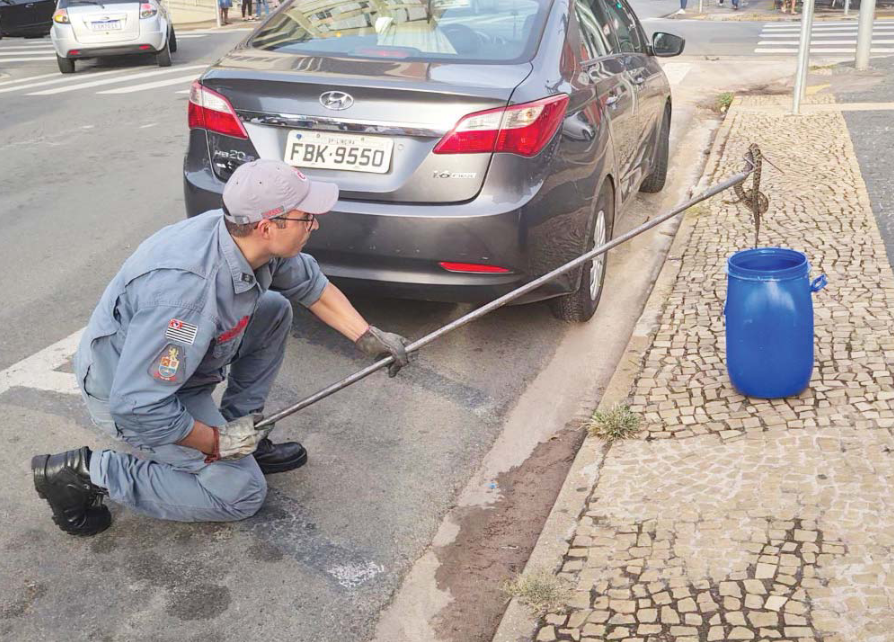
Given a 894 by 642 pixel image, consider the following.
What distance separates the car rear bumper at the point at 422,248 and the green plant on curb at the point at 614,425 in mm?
732

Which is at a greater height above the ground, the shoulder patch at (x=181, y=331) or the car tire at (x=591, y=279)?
the shoulder patch at (x=181, y=331)

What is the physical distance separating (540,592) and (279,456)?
3.95ft

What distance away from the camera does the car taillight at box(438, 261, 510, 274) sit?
4402 mm

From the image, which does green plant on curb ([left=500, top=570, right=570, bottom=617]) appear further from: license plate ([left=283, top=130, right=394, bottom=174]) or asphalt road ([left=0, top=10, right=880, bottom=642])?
license plate ([left=283, top=130, right=394, bottom=174])

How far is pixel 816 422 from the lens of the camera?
397 cm

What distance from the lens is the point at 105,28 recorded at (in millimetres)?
15688

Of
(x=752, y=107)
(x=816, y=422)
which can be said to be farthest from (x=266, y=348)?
(x=752, y=107)

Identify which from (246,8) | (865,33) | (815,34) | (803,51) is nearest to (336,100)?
(803,51)

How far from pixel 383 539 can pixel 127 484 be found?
85 cm

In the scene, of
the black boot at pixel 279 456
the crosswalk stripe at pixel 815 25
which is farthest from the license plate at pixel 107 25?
the black boot at pixel 279 456

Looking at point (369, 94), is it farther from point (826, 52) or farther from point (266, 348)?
point (826, 52)

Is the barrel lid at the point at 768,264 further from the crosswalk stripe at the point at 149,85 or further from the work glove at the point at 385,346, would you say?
the crosswalk stripe at the point at 149,85

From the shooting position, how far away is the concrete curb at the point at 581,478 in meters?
3.02

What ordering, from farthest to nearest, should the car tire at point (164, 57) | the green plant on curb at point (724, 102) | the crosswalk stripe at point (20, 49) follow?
the crosswalk stripe at point (20, 49) → the car tire at point (164, 57) → the green plant on curb at point (724, 102)
